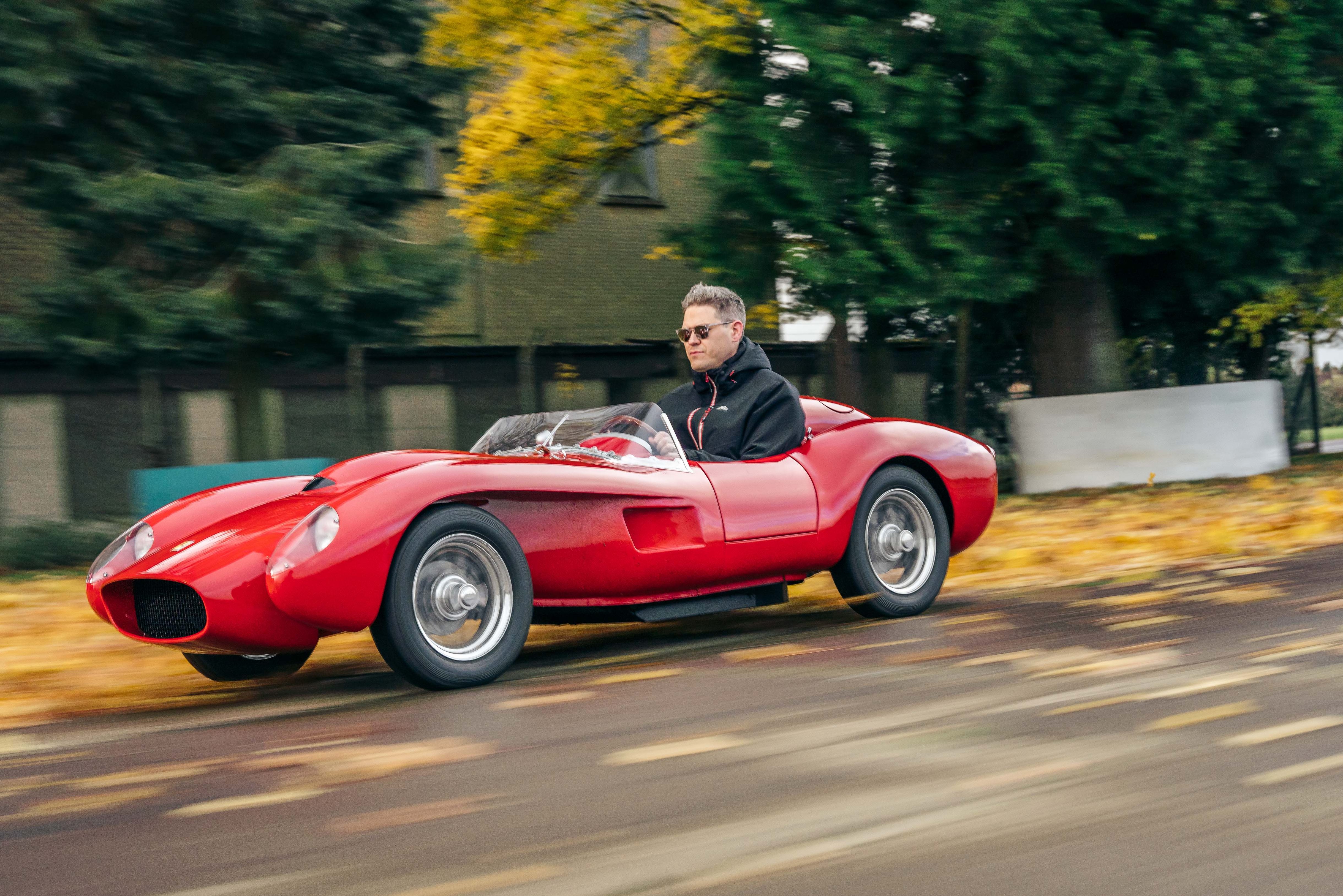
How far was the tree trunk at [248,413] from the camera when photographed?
11.8 meters

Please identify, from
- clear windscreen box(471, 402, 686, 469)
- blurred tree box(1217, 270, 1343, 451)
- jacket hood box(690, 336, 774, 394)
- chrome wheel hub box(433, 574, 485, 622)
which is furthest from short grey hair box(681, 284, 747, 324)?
blurred tree box(1217, 270, 1343, 451)

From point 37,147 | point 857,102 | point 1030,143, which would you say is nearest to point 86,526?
point 37,147

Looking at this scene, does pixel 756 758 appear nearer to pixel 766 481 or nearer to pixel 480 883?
pixel 480 883

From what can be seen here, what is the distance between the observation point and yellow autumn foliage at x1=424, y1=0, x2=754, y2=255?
13969mm

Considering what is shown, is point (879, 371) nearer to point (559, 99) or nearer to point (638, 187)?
point (559, 99)

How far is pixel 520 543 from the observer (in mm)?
4762

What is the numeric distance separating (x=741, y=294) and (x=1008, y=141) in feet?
9.07

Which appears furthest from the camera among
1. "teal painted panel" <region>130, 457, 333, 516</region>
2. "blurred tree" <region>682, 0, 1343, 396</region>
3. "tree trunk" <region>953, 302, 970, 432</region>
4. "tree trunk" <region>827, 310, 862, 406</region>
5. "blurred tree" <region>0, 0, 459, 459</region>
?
"tree trunk" <region>953, 302, 970, 432</region>

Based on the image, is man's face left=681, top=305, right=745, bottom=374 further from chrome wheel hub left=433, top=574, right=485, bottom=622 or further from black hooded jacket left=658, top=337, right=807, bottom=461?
chrome wheel hub left=433, top=574, right=485, bottom=622

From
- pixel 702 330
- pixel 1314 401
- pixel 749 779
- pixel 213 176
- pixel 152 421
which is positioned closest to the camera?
pixel 749 779

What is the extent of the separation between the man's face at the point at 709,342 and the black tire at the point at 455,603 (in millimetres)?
1694

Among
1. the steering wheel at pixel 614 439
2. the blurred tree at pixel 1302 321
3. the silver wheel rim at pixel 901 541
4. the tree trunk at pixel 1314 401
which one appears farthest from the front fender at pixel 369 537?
the tree trunk at pixel 1314 401

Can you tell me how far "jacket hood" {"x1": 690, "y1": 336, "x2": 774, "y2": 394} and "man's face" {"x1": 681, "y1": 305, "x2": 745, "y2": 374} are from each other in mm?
27

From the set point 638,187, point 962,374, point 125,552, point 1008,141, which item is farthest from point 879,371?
point 125,552
